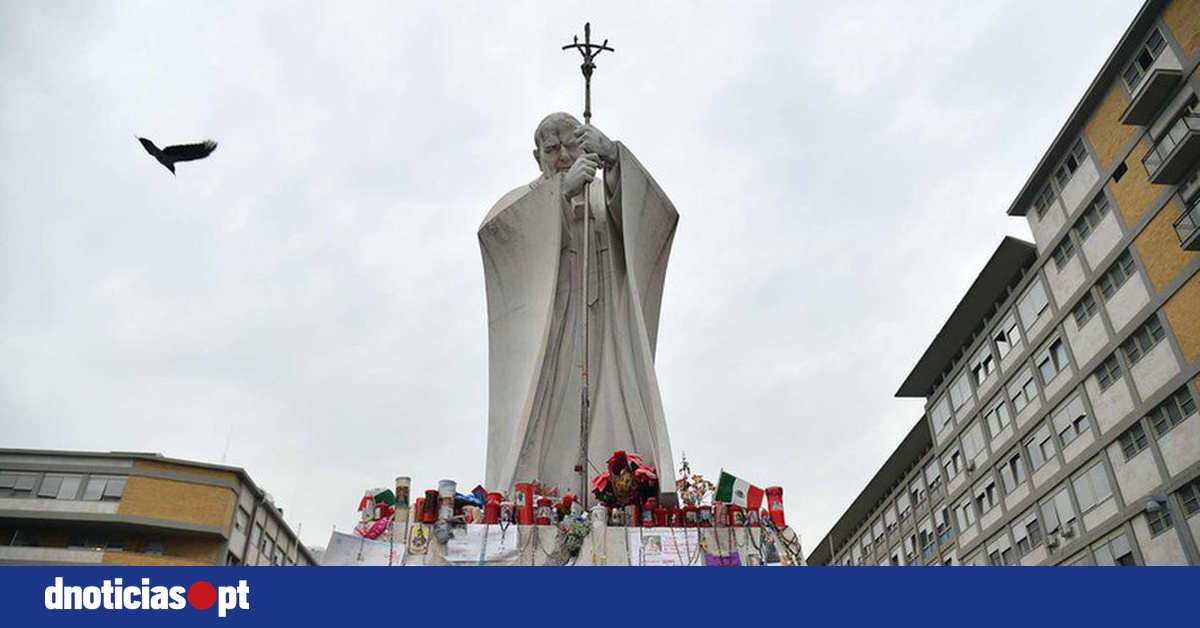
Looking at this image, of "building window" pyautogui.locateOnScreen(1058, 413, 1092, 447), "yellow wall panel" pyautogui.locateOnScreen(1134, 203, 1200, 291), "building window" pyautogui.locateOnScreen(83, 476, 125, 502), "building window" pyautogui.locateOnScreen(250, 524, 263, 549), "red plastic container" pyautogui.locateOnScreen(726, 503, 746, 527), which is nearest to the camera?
"red plastic container" pyautogui.locateOnScreen(726, 503, 746, 527)

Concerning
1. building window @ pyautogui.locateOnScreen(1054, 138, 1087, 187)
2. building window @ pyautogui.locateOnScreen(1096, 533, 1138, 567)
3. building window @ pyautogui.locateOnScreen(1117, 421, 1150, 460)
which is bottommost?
building window @ pyautogui.locateOnScreen(1096, 533, 1138, 567)

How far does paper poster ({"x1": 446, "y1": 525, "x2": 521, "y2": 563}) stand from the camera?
9938 millimetres

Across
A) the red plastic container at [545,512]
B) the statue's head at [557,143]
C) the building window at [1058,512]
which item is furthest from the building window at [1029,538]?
the red plastic container at [545,512]

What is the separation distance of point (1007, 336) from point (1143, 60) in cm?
955

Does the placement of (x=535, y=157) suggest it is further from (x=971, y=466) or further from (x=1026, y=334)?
(x=971, y=466)

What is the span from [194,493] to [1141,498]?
28.2 metres

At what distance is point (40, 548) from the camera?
29.8 metres

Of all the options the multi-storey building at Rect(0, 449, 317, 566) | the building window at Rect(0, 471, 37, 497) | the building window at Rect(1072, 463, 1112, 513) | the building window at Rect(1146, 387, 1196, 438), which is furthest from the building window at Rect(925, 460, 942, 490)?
the building window at Rect(0, 471, 37, 497)

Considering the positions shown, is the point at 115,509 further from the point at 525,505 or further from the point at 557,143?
the point at 525,505

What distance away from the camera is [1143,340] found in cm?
2242

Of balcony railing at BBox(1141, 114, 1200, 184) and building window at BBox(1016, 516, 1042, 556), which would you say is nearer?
balcony railing at BBox(1141, 114, 1200, 184)

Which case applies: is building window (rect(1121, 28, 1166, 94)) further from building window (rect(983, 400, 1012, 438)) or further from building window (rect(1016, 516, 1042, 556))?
building window (rect(1016, 516, 1042, 556))
